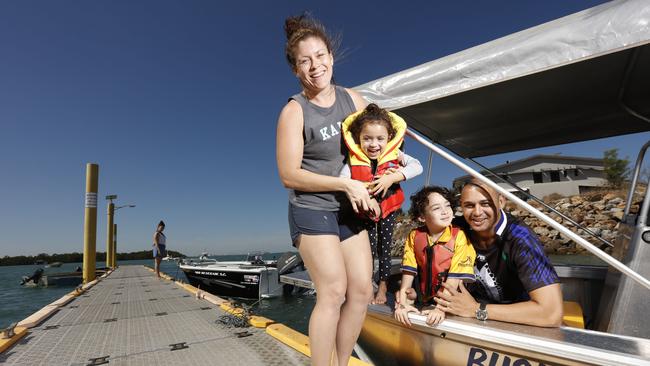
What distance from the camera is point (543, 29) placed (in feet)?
5.61

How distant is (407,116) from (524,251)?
1.65 m

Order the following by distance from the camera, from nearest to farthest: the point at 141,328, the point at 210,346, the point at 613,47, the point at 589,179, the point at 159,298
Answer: the point at 613,47 < the point at 210,346 < the point at 141,328 < the point at 159,298 < the point at 589,179

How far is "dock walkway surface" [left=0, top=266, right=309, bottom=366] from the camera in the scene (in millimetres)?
2701

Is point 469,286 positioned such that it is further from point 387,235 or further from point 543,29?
point 543,29

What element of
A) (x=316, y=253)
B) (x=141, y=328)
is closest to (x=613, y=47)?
(x=316, y=253)

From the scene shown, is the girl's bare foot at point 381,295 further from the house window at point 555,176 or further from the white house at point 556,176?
the house window at point 555,176

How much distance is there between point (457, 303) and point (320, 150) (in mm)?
1132

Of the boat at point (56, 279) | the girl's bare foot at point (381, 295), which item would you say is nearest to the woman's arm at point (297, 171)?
the girl's bare foot at point (381, 295)

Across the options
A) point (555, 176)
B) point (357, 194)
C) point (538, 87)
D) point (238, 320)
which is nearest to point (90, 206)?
point (238, 320)

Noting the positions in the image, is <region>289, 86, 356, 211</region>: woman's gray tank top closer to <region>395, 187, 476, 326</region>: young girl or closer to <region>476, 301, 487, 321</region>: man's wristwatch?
<region>395, 187, 476, 326</region>: young girl

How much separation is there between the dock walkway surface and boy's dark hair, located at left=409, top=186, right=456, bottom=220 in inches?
56.3

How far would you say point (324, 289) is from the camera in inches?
58.7

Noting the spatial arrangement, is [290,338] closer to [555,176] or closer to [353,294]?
[353,294]

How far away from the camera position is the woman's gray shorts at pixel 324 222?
150 cm
